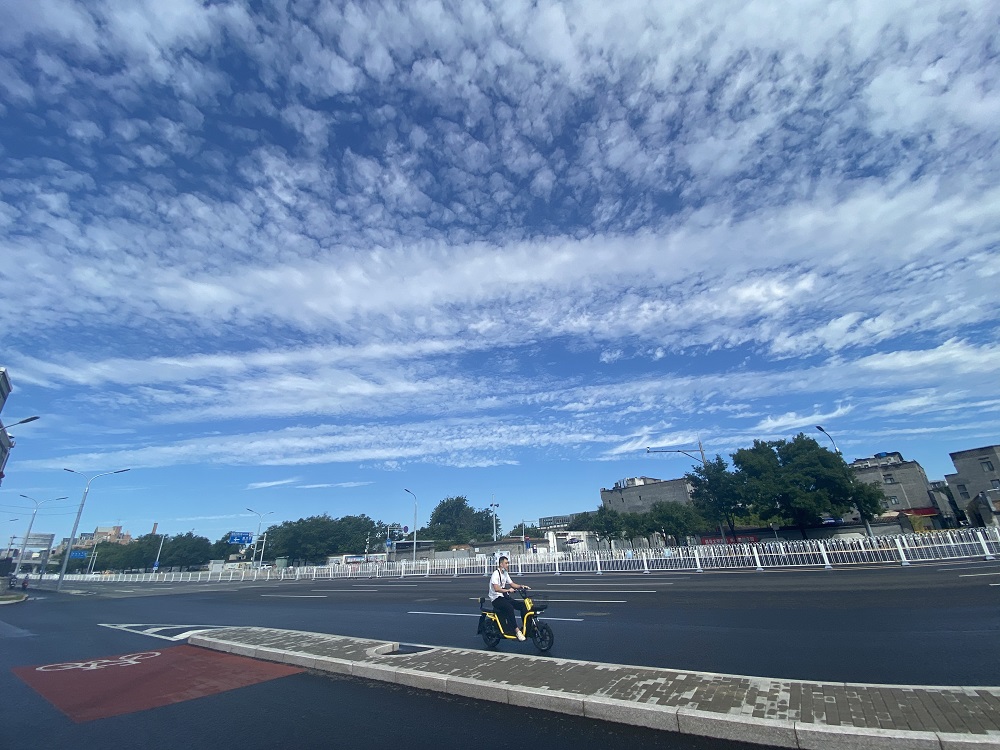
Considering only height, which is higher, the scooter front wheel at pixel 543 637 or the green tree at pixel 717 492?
the green tree at pixel 717 492

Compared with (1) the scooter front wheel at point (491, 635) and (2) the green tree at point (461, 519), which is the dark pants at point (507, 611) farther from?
(2) the green tree at point (461, 519)

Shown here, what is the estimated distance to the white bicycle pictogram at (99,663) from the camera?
8805 millimetres

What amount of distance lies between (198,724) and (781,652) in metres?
7.84

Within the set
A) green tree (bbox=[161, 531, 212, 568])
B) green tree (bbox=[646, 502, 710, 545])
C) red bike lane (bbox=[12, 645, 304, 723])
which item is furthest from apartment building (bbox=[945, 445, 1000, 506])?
green tree (bbox=[161, 531, 212, 568])

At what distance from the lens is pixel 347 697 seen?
6277 millimetres

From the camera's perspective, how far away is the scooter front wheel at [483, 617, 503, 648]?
28.2 feet

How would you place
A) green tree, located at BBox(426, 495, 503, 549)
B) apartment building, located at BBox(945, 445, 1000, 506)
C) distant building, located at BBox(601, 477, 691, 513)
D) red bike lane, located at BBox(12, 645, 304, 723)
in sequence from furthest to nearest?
green tree, located at BBox(426, 495, 503, 549) < distant building, located at BBox(601, 477, 691, 513) < apartment building, located at BBox(945, 445, 1000, 506) < red bike lane, located at BBox(12, 645, 304, 723)

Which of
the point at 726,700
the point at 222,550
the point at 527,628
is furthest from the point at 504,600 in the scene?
the point at 222,550

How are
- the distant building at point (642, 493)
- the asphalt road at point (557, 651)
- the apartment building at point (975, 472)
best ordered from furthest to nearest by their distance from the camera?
the distant building at point (642, 493) < the apartment building at point (975, 472) < the asphalt road at point (557, 651)

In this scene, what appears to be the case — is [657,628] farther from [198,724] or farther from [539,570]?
[539,570]

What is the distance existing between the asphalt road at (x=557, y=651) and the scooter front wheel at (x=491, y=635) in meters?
0.56

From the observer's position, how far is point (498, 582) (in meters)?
8.82

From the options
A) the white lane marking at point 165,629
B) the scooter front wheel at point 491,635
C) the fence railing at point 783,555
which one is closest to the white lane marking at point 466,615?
the scooter front wheel at point 491,635

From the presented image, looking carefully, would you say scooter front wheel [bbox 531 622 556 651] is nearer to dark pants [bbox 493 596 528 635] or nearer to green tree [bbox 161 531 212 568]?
dark pants [bbox 493 596 528 635]
